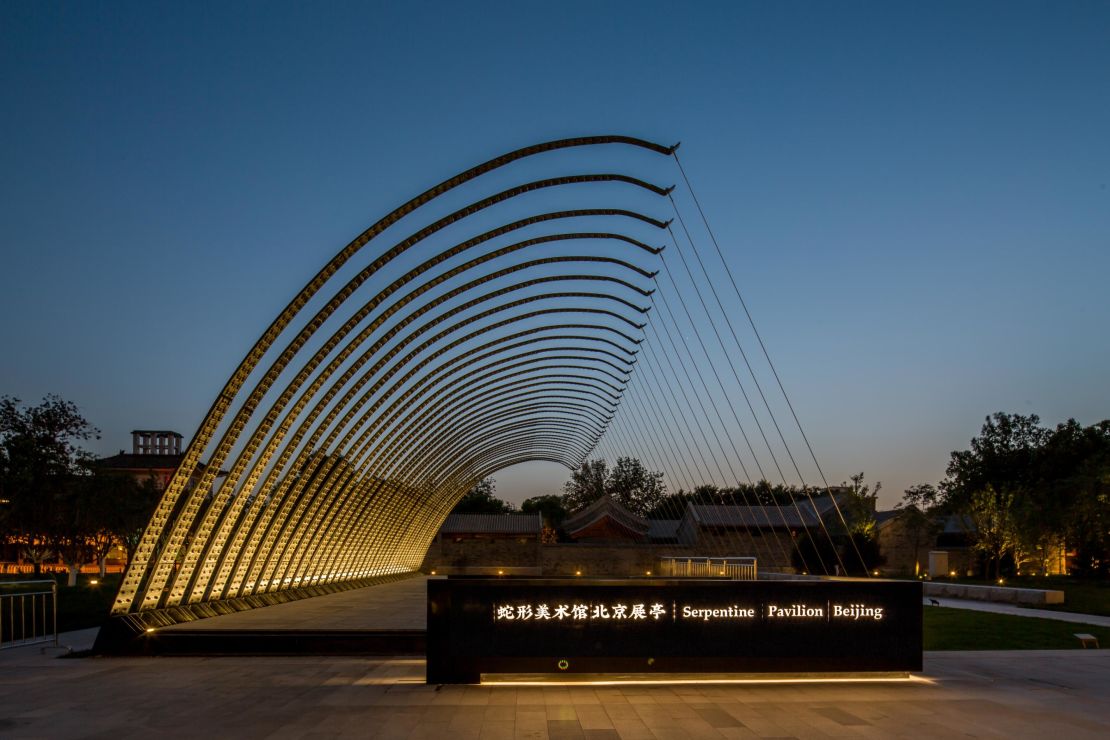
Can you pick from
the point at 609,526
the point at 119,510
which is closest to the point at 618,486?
the point at 609,526

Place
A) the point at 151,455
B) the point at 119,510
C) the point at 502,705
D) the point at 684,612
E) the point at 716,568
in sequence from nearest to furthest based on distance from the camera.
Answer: the point at 502,705 < the point at 684,612 < the point at 716,568 < the point at 119,510 < the point at 151,455

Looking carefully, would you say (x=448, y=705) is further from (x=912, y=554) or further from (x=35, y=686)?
(x=912, y=554)

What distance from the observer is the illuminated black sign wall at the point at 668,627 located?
→ 10.5 metres

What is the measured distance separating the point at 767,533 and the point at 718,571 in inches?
1626

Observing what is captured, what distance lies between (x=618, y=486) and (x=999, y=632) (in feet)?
283

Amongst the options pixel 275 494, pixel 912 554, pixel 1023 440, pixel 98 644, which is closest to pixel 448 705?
pixel 98 644

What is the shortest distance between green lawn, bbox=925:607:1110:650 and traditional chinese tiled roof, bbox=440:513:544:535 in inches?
1932

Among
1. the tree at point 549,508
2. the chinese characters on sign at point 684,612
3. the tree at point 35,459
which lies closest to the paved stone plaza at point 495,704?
the chinese characters on sign at point 684,612

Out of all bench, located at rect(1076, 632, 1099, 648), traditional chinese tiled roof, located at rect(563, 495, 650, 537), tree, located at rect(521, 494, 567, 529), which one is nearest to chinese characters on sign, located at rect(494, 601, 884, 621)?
bench, located at rect(1076, 632, 1099, 648)

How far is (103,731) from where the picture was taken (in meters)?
7.86

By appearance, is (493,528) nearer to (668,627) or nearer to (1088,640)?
(1088,640)

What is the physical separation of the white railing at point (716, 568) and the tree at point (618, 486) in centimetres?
6224

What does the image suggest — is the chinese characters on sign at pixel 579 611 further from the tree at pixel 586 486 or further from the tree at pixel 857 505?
the tree at pixel 586 486

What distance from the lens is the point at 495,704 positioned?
927 centimetres
